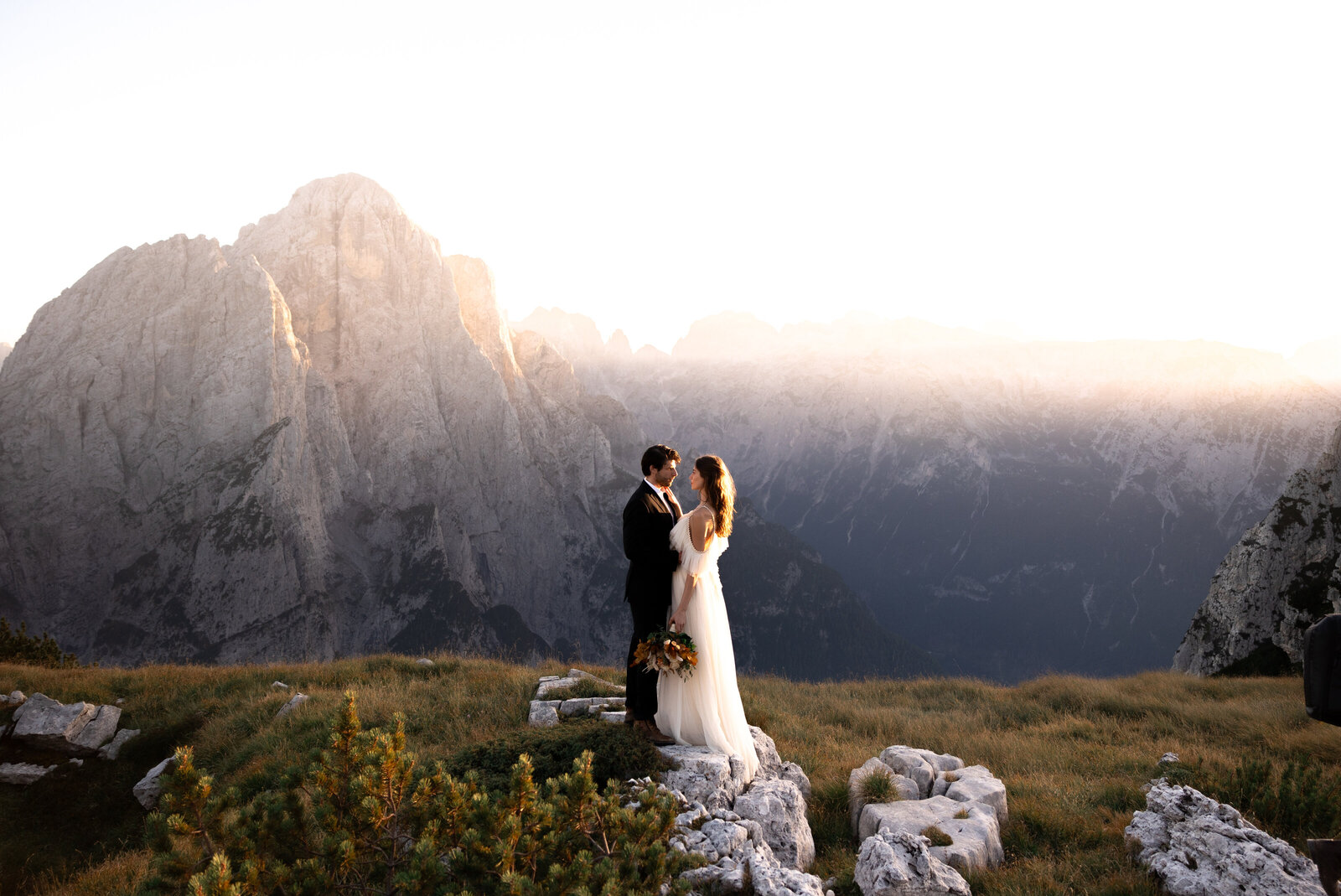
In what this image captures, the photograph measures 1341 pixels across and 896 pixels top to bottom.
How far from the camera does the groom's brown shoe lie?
8.89m

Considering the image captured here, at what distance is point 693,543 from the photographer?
28.8 ft

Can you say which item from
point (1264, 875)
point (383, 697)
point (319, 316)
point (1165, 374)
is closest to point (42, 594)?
point (319, 316)

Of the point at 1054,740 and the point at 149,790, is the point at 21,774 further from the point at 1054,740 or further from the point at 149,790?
the point at 1054,740

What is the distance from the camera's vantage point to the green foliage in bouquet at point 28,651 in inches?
860

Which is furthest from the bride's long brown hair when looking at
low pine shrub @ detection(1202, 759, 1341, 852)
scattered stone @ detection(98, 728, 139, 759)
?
scattered stone @ detection(98, 728, 139, 759)

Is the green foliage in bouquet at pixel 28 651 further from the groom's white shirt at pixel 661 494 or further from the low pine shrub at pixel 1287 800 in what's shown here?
the low pine shrub at pixel 1287 800

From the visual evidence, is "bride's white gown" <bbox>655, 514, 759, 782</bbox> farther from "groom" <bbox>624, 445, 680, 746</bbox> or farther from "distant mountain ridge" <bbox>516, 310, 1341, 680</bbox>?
"distant mountain ridge" <bbox>516, 310, 1341, 680</bbox>

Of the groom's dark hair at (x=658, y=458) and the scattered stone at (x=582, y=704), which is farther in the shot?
the scattered stone at (x=582, y=704)

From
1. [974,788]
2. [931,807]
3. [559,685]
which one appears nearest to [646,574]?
[931,807]

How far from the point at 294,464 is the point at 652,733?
289 feet

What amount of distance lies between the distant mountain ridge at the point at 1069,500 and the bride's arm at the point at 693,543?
15029 cm

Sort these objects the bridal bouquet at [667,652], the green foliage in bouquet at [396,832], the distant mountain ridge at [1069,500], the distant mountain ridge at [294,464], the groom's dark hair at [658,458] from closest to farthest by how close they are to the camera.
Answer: the green foliage in bouquet at [396,832]
the bridal bouquet at [667,652]
the groom's dark hair at [658,458]
the distant mountain ridge at [294,464]
the distant mountain ridge at [1069,500]

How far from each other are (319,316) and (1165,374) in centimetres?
19593

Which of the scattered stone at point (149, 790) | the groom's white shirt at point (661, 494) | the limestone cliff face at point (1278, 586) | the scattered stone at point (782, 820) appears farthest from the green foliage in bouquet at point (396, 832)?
the limestone cliff face at point (1278, 586)
